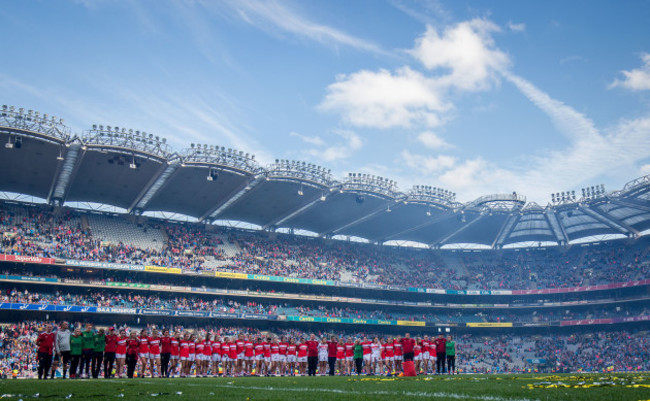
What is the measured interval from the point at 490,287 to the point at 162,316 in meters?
38.8

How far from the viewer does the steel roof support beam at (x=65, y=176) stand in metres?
39.7

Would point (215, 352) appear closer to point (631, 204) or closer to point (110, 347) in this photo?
point (110, 347)

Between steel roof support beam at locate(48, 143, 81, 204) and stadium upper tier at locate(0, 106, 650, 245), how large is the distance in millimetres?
89

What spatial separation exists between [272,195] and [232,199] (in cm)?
379

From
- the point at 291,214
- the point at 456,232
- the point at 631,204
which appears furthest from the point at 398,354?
the point at 456,232

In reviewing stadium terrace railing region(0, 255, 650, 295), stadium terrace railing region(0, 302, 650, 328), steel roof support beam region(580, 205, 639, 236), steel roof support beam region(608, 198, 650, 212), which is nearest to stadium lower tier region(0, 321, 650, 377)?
stadium terrace railing region(0, 302, 650, 328)

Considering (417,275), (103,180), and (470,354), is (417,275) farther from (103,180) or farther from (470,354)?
(103,180)

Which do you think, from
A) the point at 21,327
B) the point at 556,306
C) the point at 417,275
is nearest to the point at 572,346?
the point at 556,306

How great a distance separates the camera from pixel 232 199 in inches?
1971

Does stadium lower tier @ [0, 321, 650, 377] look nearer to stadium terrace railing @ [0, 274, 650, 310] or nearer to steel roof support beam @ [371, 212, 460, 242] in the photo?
stadium terrace railing @ [0, 274, 650, 310]

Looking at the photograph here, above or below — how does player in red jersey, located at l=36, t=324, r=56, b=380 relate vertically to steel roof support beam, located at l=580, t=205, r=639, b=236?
below

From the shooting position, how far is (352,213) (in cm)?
5672

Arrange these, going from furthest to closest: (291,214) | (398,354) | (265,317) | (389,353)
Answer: (291,214) → (265,317) → (398,354) → (389,353)

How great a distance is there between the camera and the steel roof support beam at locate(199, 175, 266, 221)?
1822 inches
